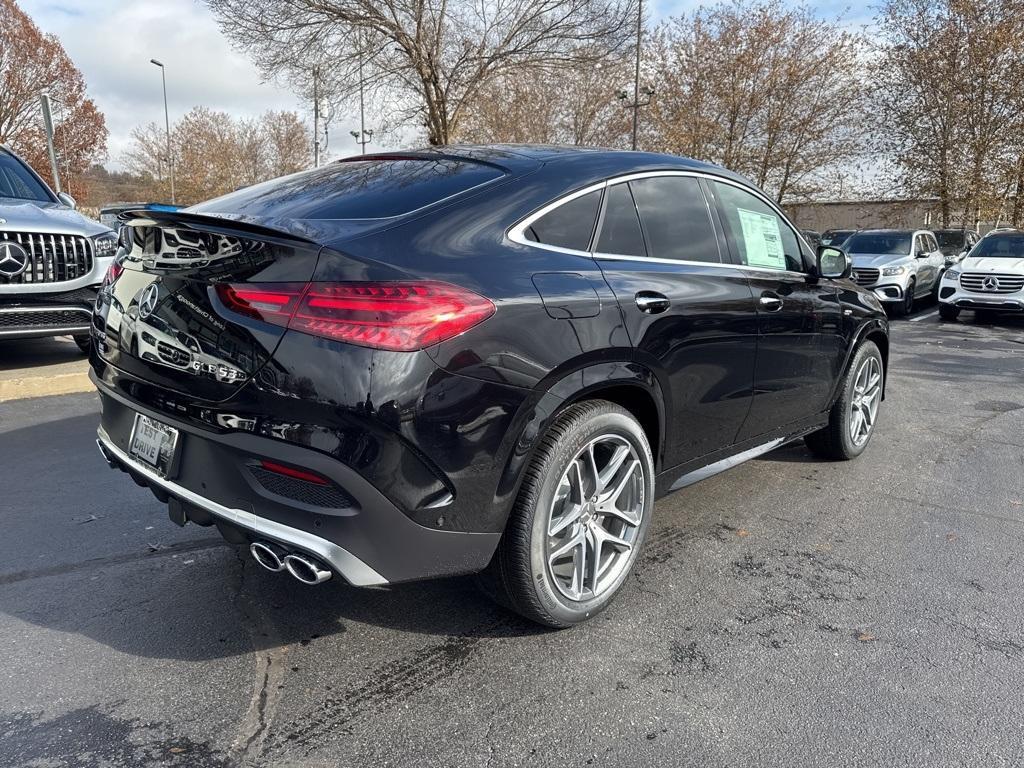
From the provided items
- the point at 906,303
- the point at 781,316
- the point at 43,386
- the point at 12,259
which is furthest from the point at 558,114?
the point at 781,316

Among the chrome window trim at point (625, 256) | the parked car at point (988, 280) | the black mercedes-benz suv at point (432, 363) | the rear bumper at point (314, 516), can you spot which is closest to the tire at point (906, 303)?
the parked car at point (988, 280)

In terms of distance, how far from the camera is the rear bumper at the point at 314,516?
2104 millimetres

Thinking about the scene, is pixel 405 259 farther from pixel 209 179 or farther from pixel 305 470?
pixel 209 179

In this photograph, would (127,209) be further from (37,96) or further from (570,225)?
(37,96)

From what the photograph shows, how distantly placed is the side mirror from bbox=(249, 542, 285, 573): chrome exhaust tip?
3331 millimetres

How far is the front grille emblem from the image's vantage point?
5.87 meters

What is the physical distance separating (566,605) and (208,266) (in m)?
1.65

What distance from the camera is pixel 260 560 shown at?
224 centimetres

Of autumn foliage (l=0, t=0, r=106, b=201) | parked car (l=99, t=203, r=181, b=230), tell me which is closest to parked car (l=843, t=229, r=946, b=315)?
parked car (l=99, t=203, r=181, b=230)

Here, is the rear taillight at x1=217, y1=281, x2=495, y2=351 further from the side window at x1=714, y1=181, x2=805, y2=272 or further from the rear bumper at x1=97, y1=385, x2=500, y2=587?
the side window at x1=714, y1=181, x2=805, y2=272

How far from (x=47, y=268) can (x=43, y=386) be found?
1.00 m

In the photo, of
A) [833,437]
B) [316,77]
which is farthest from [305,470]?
[316,77]

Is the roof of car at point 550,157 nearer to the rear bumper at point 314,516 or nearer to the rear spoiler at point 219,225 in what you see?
the rear spoiler at point 219,225

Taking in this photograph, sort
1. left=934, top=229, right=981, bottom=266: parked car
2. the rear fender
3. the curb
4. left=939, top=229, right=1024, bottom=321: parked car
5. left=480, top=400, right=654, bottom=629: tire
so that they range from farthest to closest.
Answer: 1. left=934, top=229, right=981, bottom=266: parked car
2. left=939, top=229, right=1024, bottom=321: parked car
3. the curb
4. left=480, top=400, right=654, bottom=629: tire
5. the rear fender
